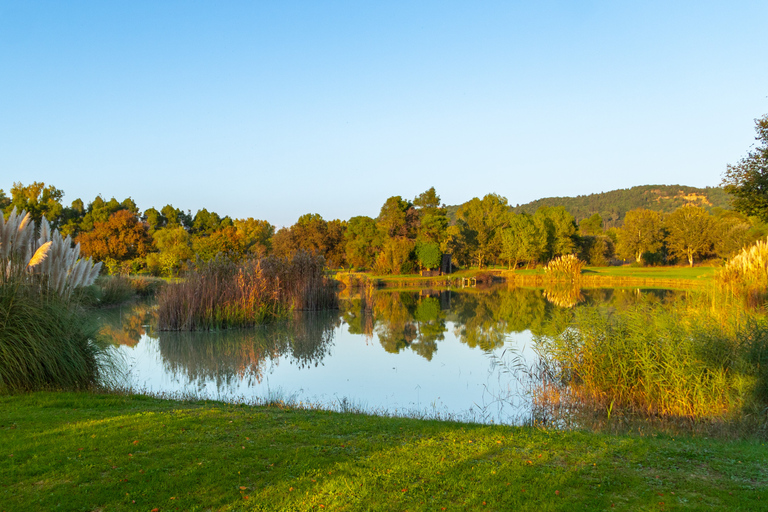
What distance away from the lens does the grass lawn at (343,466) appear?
335 cm

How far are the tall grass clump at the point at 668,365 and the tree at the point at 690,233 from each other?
5009 cm

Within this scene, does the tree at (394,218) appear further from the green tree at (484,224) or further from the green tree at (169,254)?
the green tree at (169,254)

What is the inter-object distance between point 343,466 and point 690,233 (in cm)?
5711

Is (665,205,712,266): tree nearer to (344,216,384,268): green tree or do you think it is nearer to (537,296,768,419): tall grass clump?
(344,216,384,268): green tree

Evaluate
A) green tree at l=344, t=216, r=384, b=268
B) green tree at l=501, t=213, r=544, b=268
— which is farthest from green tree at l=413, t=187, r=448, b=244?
green tree at l=501, t=213, r=544, b=268

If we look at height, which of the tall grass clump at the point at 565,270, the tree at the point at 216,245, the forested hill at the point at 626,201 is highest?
the forested hill at the point at 626,201

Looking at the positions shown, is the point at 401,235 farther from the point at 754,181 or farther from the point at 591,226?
the point at 591,226

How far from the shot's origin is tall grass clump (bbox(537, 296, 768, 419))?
20.9ft

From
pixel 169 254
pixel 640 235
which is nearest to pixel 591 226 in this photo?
pixel 640 235

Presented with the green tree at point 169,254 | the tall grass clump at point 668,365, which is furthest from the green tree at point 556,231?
the tall grass clump at point 668,365

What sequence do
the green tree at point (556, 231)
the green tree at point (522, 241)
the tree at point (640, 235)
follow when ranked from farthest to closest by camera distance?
the tree at point (640, 235) < the green tree at point (556, 231) < the green tree at point (522, 241)

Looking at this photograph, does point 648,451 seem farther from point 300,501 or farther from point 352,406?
point 352,406

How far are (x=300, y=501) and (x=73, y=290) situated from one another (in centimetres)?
591

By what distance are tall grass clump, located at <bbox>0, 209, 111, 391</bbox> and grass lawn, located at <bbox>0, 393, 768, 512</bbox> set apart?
796 mm
